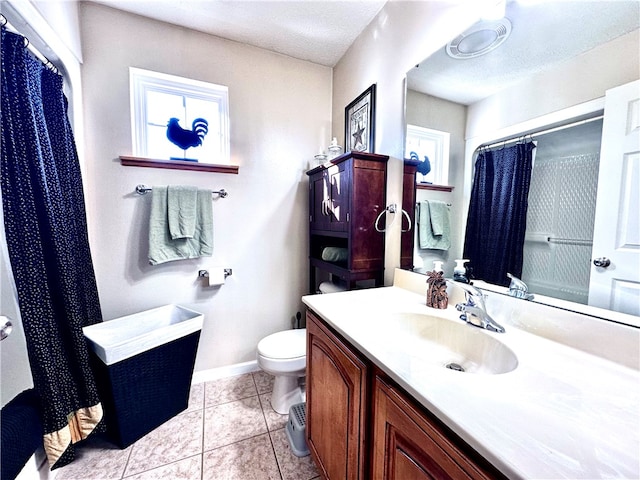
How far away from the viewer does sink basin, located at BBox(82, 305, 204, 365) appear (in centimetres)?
127

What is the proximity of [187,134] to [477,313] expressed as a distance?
6.70 ft

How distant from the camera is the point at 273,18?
5.28ft

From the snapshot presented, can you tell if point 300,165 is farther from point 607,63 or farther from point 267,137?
point 607,63

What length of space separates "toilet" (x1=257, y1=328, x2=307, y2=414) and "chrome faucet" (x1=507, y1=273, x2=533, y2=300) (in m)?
1.03

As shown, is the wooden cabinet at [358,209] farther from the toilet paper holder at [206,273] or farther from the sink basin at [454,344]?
the toilet paper holder at [206,273]

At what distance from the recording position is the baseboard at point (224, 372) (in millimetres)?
1923

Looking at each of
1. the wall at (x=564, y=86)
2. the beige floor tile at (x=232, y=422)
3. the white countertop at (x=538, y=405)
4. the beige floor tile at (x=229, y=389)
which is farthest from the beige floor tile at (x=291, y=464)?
the wall at (x=564, y=86)

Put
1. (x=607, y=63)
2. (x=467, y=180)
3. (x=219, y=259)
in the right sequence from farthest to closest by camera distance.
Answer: (x=219, y=259), (x=467, y=180), (x=607, y=63)

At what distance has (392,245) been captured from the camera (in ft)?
5.01

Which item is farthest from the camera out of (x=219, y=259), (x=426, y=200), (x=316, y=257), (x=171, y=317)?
(x=316, y=257)

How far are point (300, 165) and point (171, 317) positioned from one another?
1.48 metres

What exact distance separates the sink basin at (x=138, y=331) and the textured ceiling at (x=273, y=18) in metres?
1.89

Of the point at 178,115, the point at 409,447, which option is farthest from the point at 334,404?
the point at 178,115

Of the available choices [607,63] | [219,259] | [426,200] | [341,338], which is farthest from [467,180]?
[219,259]
